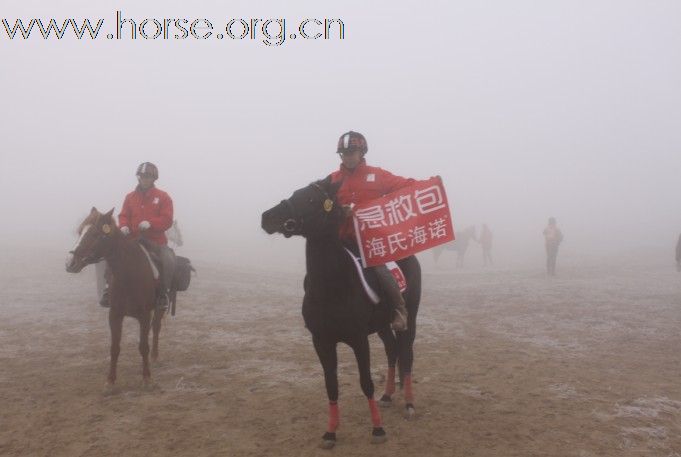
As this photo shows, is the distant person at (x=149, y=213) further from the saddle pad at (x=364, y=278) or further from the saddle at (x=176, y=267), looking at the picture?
the saddle pad at (x=364, y=278)

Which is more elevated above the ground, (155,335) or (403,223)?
(403,223)

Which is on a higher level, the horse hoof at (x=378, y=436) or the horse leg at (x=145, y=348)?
the horse leg at (x=145, y=348)

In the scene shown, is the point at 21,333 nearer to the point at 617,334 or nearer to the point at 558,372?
the point at 558,372

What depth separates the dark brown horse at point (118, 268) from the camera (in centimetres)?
671

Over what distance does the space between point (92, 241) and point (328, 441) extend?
13.3ft

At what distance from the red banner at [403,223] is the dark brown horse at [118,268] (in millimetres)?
3624

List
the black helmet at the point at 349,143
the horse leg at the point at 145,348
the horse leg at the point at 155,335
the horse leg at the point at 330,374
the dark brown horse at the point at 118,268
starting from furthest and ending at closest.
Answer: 1. the horse leg at the point at 155,335
2. the horse leg at the point at 145,348
3. the dark brown horse at the point at 118,268
4. the black helmet at the point at 349,143
5. the horse leg at the point at 330,374

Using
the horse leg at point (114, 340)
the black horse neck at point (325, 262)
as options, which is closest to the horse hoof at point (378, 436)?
the black horse neck at point (325, 262)

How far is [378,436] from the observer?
5242mm

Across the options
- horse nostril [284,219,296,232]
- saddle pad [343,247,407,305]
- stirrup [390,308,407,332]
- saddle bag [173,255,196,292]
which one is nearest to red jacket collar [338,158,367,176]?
saddle pad [343,247,407,305]

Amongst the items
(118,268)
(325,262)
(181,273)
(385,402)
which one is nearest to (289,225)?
(325,262)

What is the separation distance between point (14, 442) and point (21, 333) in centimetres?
627

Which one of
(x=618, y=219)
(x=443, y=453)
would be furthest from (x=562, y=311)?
(x=618, y=219)

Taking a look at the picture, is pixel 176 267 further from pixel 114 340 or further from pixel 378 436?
pixel 378 436
